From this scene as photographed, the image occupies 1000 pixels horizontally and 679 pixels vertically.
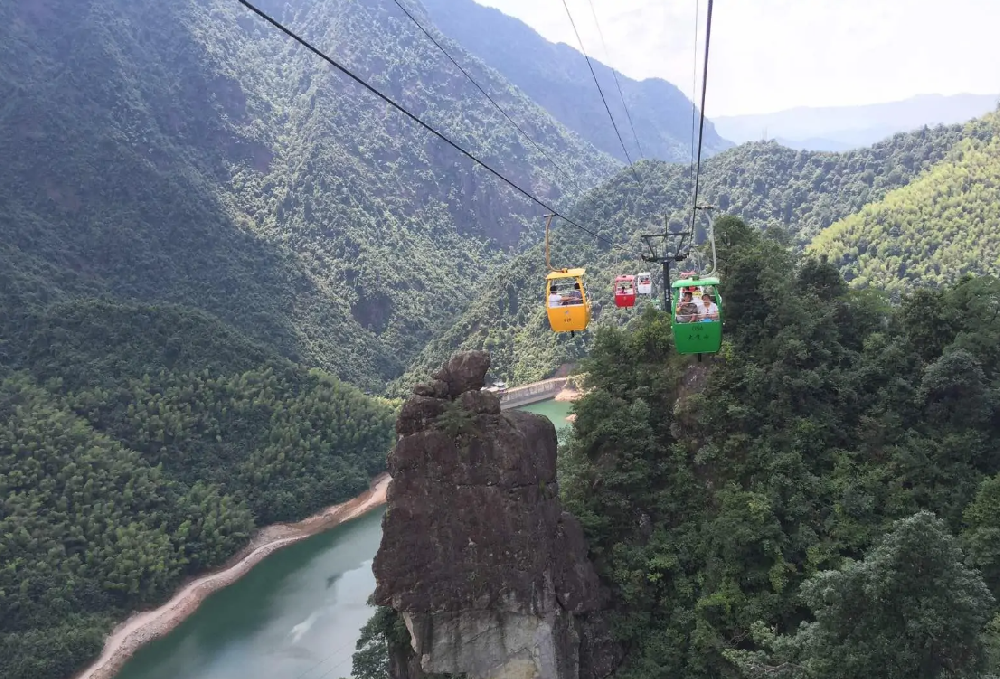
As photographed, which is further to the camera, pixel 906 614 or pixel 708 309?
pixel 708 309

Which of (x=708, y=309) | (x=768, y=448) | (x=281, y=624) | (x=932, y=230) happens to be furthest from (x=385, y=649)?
(x=932, y=230)

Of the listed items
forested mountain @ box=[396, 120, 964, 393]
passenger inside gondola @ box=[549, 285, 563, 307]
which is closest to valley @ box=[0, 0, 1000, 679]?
forested mountain @ box=[396, 120, 964, 393]

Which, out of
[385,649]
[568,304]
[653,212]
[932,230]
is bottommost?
[385,649]

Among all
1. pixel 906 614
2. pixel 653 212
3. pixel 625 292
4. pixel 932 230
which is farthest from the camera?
pixel 653 212

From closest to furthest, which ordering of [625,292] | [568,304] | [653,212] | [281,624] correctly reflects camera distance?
[568,304]
[625,292]
[281,624]
[653,212]

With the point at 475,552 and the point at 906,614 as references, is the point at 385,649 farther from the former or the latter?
the point at 906,614

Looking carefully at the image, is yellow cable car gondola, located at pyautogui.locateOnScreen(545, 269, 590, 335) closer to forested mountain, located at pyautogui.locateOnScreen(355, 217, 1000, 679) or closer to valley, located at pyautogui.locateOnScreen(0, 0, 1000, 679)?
valley, located at pyautogui.locateOnScreen(0, 0, 1000, 679)
